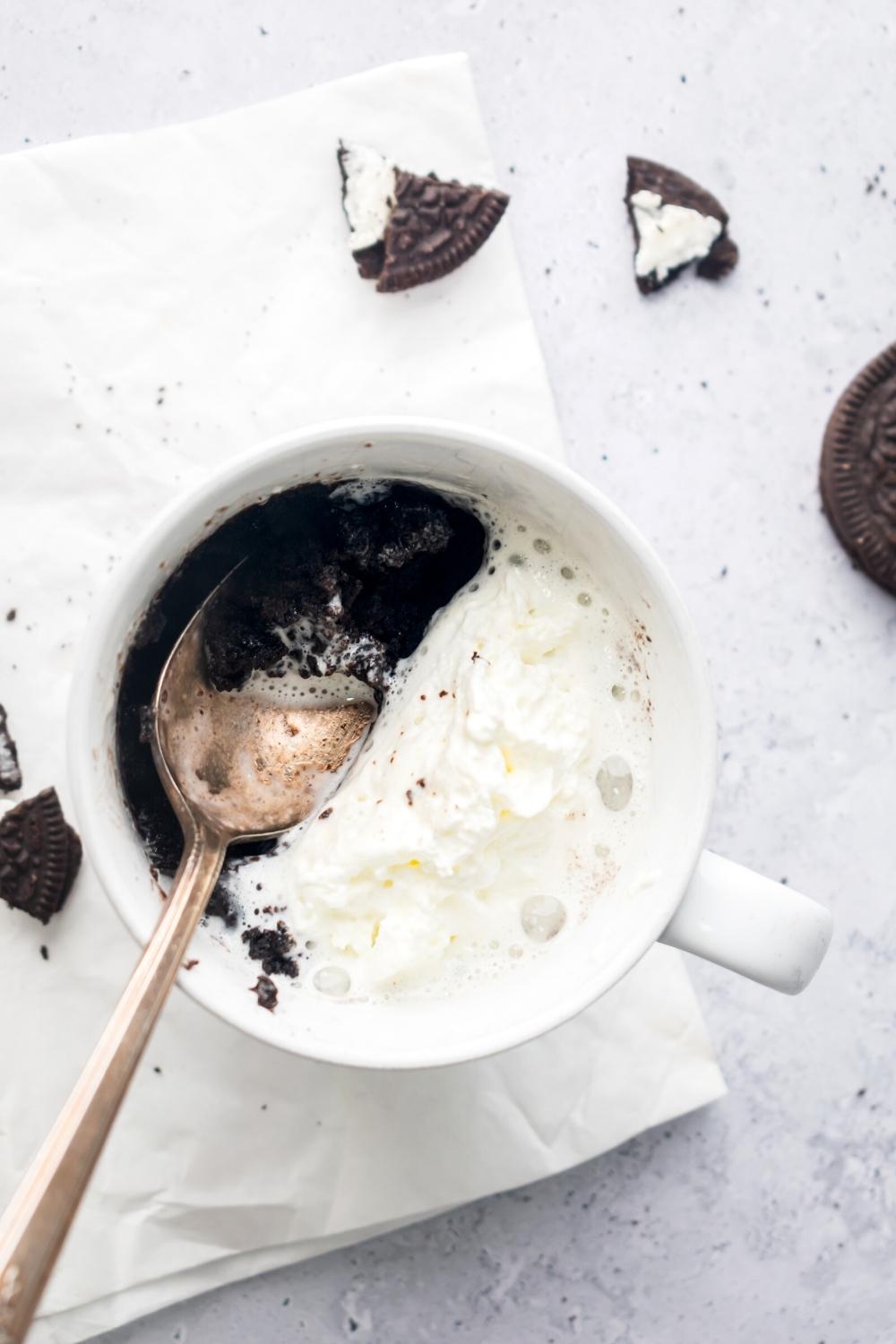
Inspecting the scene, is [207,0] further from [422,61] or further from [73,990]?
[73,990]

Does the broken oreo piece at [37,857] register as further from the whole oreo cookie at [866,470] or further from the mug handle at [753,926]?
the whole oreo cookie at [866,470]

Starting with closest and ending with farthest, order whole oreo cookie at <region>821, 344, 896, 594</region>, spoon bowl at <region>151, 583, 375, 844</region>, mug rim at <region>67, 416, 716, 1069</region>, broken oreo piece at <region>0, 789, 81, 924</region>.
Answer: mug rim at <region>67, 416, 716, 1069</region> → spoon bowl at <region>151, 583, 375, 844</region> → broken oreo piece at <region>0, 789, 81, 924</region> → whole oreo cookie at <region>821, 344, 896, 594</region>

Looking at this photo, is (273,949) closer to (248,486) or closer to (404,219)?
(248,486)

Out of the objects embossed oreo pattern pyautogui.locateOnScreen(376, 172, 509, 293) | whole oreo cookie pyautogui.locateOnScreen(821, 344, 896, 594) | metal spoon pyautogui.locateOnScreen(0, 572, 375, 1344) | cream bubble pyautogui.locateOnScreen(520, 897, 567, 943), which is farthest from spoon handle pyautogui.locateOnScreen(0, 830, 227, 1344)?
whole oreo cookie pyautogui.locateOnScreen(821, 344, 896, 594)

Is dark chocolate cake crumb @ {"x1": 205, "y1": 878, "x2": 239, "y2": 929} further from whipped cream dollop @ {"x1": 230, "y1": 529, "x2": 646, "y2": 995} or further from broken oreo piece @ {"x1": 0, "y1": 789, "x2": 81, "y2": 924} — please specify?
broken oreo piece @ {"x1": 0, "y1": 789, "x2": 81, "y2": 924}

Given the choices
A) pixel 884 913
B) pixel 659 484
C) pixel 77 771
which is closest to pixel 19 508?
pixel 77 771

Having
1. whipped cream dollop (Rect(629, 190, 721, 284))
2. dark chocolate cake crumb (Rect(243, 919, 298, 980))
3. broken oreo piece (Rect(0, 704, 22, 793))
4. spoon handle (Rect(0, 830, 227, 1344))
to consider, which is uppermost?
whipped cream dollop (Rect(629, 190, 721, 284))
